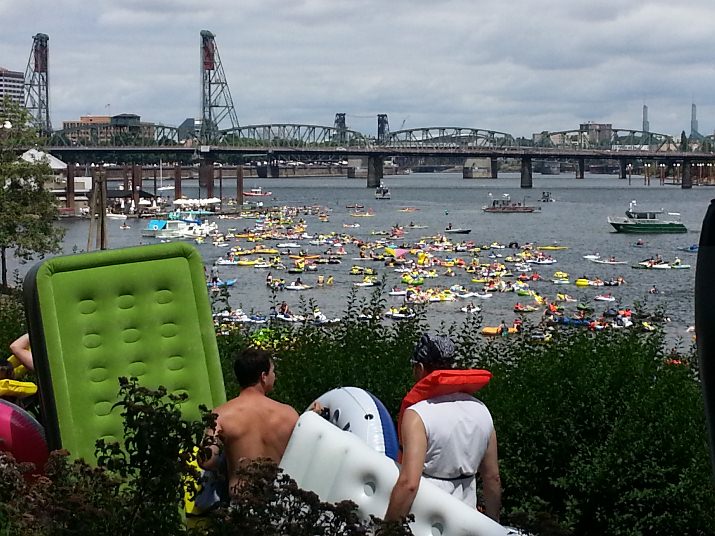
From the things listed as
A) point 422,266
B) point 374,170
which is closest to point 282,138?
point 374,170

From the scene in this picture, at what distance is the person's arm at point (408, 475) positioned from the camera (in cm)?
418

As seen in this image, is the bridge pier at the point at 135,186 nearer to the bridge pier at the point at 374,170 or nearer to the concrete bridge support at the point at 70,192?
the concrete bridge support at the point at 70,192

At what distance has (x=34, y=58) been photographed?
18550 cm

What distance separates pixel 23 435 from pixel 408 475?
2.41 meters

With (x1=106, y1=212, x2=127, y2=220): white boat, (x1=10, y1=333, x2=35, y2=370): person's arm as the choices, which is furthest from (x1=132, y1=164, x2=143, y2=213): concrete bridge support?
(x1=10, y1=333, x2=35, y2=370): person's arm

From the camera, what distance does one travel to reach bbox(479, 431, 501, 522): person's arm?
181 inches

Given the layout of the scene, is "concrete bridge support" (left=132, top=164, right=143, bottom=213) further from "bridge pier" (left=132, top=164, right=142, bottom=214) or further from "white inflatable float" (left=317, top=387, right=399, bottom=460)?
"white inflatable float" (left=317, top=387, right=399, bottom=460)

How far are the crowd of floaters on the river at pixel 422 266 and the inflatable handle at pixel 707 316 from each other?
22.1 metres

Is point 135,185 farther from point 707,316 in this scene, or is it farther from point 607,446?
point 707,316

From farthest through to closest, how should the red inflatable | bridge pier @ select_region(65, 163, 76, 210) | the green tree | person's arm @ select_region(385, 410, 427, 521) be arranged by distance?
bridge pier @ select_region(65, 163, 76, 210), the green tree, the red inflatable, person's arm @ select_region(385, 410, 427, 521)

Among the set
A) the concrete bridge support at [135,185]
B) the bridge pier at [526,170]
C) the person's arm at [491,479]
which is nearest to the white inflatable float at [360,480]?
the person's arm at [491,479]

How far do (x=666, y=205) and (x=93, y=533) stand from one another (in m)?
126

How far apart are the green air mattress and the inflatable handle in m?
3.76

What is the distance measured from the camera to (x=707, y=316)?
2209 mm
